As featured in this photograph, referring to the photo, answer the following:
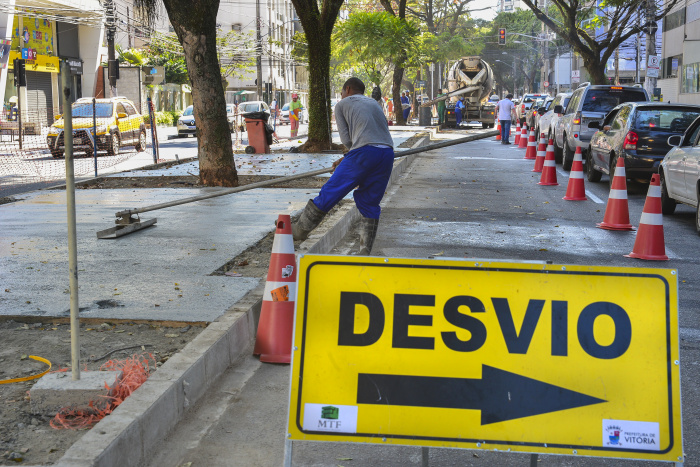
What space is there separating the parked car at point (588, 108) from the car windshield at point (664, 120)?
3.96m

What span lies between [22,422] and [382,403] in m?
1.73

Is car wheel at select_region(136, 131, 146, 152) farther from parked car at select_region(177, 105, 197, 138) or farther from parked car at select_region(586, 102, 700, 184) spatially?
parked car at select_region(586, 102, 700, 184)

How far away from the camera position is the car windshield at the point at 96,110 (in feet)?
78.9

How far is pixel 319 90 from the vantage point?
71.8ft

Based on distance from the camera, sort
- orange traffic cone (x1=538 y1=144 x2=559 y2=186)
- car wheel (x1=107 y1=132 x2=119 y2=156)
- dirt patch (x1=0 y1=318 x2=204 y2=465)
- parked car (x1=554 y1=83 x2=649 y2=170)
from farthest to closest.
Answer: car wheel (x1=107 y1=132 x2=119 y2=156) → parked car (x1=554 y1=83 x2=649 y2=170) → orange traffic cone (x1=538 y1=144 x2=559 y2=186) → dirt patch (x1=0 y1=318 x2=204 y2=465)

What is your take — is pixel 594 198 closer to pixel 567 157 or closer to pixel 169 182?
pixel 567 157

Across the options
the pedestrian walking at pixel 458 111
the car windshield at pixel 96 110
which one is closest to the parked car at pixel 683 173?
the car windshield at pixel 96 110

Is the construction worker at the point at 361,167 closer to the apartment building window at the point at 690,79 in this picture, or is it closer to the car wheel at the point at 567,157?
the car wheel at the point at 567,157

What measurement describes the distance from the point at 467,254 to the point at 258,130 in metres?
14.6

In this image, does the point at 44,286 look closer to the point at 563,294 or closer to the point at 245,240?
the point at 245,240

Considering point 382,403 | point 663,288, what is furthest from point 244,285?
point 663,288

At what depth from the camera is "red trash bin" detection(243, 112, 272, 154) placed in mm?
22391

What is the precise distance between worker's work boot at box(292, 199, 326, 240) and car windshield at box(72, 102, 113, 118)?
58.9 feet

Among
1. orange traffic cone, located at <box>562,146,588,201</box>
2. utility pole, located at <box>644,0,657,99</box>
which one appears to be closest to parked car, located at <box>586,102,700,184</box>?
orange traffic cone, located at <box>562,146,588,201</box>
